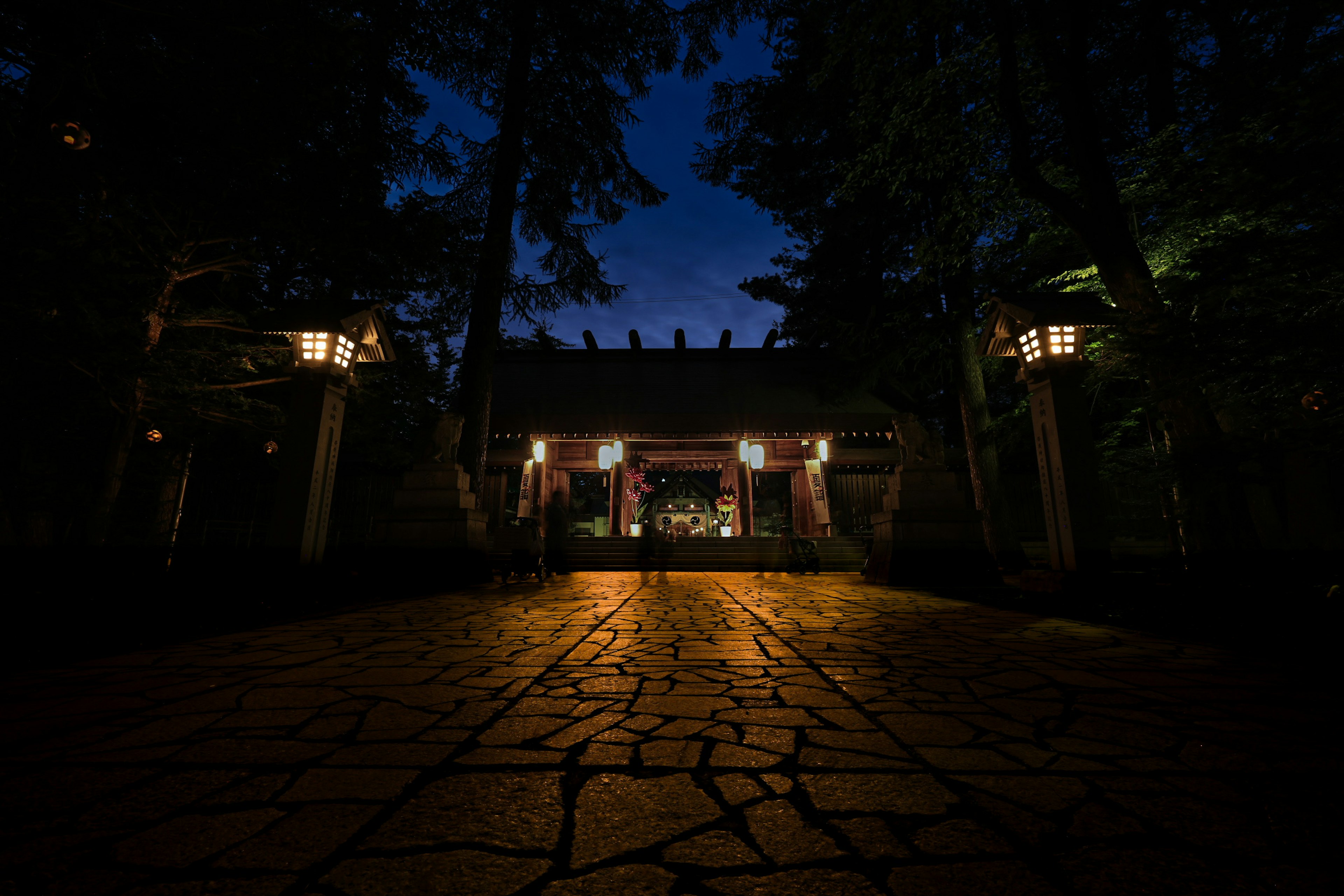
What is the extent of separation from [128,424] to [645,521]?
9.21 metres

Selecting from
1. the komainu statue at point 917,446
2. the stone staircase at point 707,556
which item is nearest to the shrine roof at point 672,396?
the stone staircase at point 707,556

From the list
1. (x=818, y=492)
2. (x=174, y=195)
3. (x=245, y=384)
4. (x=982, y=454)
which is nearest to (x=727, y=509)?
(x=818, y=492)

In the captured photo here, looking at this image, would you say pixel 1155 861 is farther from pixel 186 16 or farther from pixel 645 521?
pixel 645 521

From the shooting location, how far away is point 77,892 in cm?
114

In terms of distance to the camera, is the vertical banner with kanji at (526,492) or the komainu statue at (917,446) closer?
the komainu statue at (917,446)

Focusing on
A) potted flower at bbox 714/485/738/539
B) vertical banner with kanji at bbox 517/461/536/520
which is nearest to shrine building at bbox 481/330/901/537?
vertical banner with kanji at bbox 517/461/536/520

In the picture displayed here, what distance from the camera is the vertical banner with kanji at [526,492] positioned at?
16.9m

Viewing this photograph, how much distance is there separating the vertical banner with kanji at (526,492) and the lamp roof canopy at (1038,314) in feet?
44.3

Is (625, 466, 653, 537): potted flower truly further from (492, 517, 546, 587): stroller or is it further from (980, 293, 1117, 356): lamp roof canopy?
(980, 293, 1117, 356): lamp roof canopy

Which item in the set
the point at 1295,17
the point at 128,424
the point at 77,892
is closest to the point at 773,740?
the point at 77,892

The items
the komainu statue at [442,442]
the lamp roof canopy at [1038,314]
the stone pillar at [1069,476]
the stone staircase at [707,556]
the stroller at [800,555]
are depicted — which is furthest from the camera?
the stone staircase at [707,556]

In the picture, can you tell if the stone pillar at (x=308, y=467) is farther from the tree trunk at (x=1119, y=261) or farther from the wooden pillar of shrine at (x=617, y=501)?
the wooden pillar of shrine at (x=617, y=501)

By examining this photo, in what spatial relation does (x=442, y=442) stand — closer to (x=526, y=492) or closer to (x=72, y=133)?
(x=72, y=133)

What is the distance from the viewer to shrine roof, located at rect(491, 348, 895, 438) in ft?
54.6
